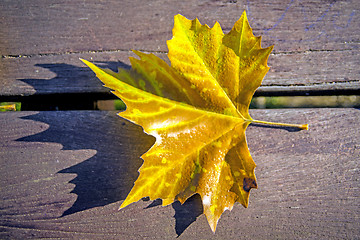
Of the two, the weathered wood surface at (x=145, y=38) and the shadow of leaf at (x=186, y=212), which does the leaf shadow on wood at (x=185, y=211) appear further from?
the weathered wood surface at (x=145, y=38)

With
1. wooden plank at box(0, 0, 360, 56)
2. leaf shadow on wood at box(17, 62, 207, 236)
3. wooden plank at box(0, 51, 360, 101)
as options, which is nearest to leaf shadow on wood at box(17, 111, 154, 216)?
leaf shadow on wood at box(17, 62, 207, 236)

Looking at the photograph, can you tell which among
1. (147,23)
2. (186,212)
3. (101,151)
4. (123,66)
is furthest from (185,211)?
(147,23)

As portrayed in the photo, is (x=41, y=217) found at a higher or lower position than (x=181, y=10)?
lower

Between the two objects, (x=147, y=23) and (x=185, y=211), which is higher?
(x=147, y=23)

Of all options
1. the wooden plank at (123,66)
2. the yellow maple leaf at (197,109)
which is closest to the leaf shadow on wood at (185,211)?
the yellow maple leaf at (197,109)

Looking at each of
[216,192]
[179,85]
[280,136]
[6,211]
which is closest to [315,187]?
[280,136]

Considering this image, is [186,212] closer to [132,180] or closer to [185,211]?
[185,211]

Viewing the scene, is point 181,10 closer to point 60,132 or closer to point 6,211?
point 60,132
